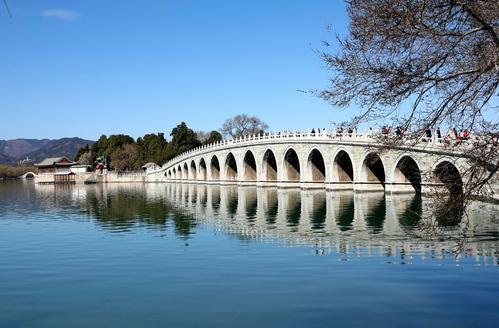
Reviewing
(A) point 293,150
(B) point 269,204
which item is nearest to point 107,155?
(A) point 293,150

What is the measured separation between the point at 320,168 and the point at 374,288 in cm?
3709

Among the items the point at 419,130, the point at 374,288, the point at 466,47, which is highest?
the point at 466,47

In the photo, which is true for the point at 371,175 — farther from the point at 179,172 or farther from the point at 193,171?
the point at 179,172

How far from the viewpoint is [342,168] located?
44.9 metres

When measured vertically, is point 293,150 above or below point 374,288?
above

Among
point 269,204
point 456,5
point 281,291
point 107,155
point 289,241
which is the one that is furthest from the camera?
point 107,155

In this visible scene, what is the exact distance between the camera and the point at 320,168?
4869 cm

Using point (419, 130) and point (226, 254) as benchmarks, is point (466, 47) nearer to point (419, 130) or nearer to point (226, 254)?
point (419, 130)

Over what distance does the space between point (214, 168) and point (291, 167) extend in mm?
21750

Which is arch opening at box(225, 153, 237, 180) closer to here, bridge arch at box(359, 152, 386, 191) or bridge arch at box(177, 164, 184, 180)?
bridge arch at box(177, 164, 184, 180)

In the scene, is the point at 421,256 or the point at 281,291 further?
the point at 421,256

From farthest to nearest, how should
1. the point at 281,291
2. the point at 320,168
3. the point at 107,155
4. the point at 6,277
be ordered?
the point at 107,155 < the point at 320,168 < the point at 6,277 < the point at 281,291

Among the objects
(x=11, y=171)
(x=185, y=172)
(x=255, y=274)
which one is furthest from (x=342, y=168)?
(x=11, y=171)

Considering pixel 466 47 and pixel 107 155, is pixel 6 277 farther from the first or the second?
pixel 107 155
